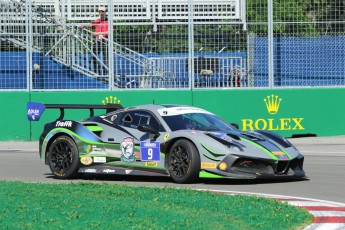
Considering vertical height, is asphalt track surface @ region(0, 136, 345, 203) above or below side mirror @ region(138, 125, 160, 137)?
below

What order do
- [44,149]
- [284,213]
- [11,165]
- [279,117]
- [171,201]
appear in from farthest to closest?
[279,117]
[11,165]
[44,149]
[171,201]
[284,213]

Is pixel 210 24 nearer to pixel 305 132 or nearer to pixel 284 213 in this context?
pixel 305 132

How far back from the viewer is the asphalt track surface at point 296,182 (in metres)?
10.2

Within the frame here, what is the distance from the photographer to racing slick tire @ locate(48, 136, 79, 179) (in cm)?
1420

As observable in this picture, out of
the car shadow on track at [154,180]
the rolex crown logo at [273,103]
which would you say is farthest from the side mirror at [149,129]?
the rolex crown logo at [273,103]

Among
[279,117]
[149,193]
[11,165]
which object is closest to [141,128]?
[149,193]

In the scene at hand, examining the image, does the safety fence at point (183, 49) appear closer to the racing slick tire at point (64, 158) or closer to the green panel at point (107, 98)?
the green panel at point (107, 98)

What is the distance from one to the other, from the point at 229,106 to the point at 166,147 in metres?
9.45

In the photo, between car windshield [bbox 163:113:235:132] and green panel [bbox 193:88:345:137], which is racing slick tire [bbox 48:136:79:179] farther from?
green panel [bbox 193:88:345:137]

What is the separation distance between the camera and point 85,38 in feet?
74.9

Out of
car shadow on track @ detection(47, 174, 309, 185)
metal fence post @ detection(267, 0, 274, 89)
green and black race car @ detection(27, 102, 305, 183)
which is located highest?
metal fence post @ detection(267, 0, 274, 89)

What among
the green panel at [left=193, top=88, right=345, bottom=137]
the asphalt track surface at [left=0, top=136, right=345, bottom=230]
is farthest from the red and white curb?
the green panel at [left=193, top=88, right=345, bottom=137]

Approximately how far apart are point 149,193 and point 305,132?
12.1m

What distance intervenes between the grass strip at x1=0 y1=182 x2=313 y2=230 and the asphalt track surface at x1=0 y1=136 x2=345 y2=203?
4.52 ft
